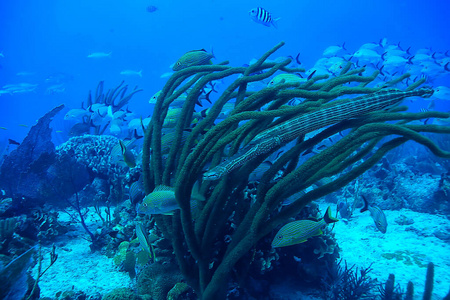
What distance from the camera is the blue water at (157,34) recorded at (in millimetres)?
88688

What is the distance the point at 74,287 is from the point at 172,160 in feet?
9.55

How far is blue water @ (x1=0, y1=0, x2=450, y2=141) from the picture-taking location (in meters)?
88.7

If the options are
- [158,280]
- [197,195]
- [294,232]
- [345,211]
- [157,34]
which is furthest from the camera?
[157,34]

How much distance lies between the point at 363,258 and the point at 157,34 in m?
138

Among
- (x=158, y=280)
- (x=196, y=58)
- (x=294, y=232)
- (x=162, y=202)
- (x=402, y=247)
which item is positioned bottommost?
(x=158, y=280)

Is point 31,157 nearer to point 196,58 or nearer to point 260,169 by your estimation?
point 196,58

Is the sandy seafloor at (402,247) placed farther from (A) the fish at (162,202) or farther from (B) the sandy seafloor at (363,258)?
(A) the fish at (162,202)

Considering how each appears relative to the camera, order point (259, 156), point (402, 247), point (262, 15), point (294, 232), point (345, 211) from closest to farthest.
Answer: point (259, 156)
point (294, 232)
point (402, 247)
point (345, 211)
point (262, 15)

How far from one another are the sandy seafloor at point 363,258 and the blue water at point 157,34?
76.8m

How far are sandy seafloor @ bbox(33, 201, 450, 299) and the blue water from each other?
3022 inches

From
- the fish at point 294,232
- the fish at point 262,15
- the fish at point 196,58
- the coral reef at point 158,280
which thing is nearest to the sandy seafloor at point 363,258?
the coral reef at point 158,280

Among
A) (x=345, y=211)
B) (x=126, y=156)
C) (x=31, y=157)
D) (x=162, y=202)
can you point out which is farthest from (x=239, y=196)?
(x=31, y=157)

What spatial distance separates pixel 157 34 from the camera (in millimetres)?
123438

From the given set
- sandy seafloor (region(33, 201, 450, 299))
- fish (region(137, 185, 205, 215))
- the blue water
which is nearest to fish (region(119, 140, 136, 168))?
fish (region(137, 185, 205, 215))
